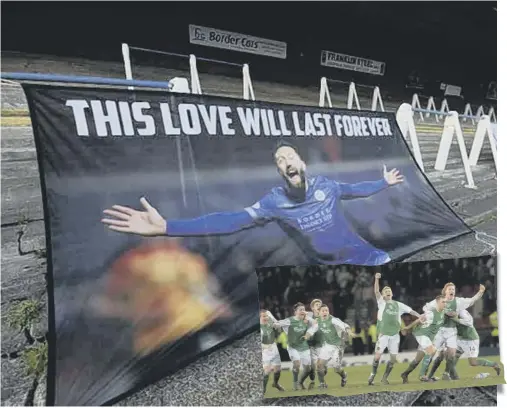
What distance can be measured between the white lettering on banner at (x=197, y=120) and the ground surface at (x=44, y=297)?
1.06 m

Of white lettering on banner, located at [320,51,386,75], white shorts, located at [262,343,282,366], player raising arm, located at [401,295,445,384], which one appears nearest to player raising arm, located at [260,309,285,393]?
white shorts, located at [262,343,282,366]

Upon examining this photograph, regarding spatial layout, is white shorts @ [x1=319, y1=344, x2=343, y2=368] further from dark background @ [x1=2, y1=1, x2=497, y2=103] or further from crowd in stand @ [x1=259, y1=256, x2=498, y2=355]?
dark background @ [x1=2, y1=1, x2=497, y2=103]

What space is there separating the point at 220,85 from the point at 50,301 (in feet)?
12.1

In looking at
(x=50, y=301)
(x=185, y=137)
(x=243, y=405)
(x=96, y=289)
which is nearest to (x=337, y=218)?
(x=185, y=137)

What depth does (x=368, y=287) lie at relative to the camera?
2773 mm

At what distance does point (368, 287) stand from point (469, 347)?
0.77m

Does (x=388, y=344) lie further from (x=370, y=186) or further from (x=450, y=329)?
(x=370, y=186)

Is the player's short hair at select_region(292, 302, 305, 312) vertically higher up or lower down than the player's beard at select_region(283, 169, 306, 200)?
lower down

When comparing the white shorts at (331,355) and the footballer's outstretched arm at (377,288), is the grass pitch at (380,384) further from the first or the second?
the footballer's outstretched arm at (377,288)

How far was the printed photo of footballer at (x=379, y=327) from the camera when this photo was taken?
102 inches

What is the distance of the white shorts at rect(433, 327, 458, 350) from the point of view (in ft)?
9.05

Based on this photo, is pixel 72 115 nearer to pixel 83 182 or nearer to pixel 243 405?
pixel 83 182

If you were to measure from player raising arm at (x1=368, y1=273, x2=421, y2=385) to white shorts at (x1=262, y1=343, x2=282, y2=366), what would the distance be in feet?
1.94

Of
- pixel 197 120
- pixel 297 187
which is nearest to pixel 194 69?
pixel 197 120
